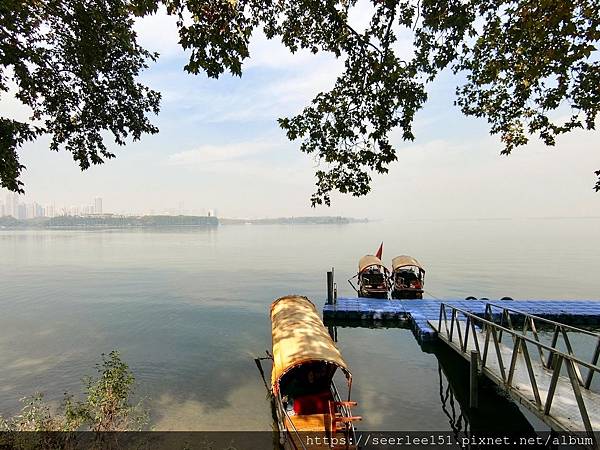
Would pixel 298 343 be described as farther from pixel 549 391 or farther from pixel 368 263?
pixel 368 263

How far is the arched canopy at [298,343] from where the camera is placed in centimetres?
1027

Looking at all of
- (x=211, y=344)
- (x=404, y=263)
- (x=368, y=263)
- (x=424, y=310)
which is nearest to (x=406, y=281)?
(x=404, y=263)

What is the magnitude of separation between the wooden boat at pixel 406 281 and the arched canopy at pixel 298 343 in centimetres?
1434

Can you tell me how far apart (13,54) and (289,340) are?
12.0m

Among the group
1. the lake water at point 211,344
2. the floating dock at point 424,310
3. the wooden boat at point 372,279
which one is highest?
the wooden boat at point 372,279

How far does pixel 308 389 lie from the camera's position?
11484 mm

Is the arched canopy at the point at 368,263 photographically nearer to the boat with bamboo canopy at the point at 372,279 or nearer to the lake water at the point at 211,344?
the boat with bamboo canopy at the point at 372,279

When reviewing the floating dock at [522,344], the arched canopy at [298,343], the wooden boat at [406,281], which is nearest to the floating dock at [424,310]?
the floating dock at [522,344]

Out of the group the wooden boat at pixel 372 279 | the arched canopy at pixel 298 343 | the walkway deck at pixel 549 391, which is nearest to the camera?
the walkway deck at pixel 549 391

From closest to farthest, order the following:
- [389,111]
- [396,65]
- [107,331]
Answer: [396,65], [389,111], [107,331]

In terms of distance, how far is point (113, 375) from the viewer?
35.5ft

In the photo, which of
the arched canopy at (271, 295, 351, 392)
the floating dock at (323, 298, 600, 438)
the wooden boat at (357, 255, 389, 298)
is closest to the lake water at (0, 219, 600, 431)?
the floating dock at (323, 298, 600, 438)

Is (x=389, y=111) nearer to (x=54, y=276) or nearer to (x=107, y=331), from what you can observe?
(x=107, y=331)

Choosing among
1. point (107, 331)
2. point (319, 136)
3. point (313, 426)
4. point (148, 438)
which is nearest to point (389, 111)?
point (319, 136)
